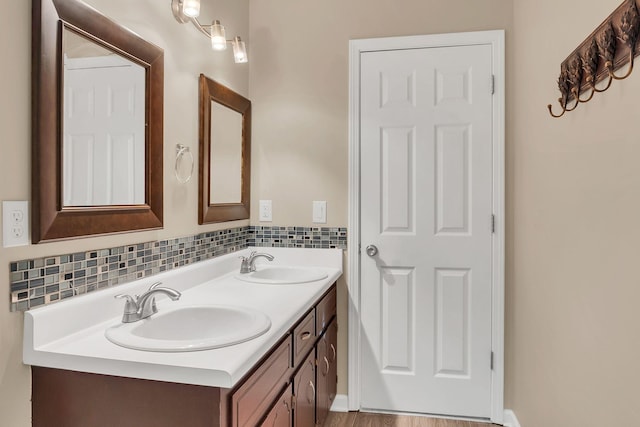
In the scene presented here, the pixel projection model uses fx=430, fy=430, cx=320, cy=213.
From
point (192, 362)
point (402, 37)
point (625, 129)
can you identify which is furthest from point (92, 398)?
point (402, 37)

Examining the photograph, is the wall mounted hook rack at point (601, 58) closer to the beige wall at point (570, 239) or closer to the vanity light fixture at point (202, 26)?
the beige wall at point (570, 239)

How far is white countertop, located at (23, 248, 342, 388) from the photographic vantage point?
1.02 metres

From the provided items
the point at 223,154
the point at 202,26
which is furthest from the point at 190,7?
the point at 223,154

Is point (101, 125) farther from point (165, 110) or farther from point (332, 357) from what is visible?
point (332, 357)

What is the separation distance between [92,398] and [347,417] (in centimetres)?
166

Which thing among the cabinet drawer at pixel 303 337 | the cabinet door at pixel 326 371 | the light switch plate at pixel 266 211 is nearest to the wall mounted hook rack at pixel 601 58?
the cabinet drawer at pixel 303 337

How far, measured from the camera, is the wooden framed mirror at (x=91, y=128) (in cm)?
115

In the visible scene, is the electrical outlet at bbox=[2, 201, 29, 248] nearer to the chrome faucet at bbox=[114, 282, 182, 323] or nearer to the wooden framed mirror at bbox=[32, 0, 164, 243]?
the wooden framed mirror at bbox=[32, 0, 164, 243]

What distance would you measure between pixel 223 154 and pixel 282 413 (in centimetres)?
130

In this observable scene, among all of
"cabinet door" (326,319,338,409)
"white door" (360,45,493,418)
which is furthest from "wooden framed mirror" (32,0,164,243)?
"white door" (360,45,493,418)

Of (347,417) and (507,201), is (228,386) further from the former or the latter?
(507,201)

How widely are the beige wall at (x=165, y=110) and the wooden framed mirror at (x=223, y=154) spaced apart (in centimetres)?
5

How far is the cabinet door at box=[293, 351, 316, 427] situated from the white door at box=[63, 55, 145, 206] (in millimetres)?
896

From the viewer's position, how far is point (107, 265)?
139cm
